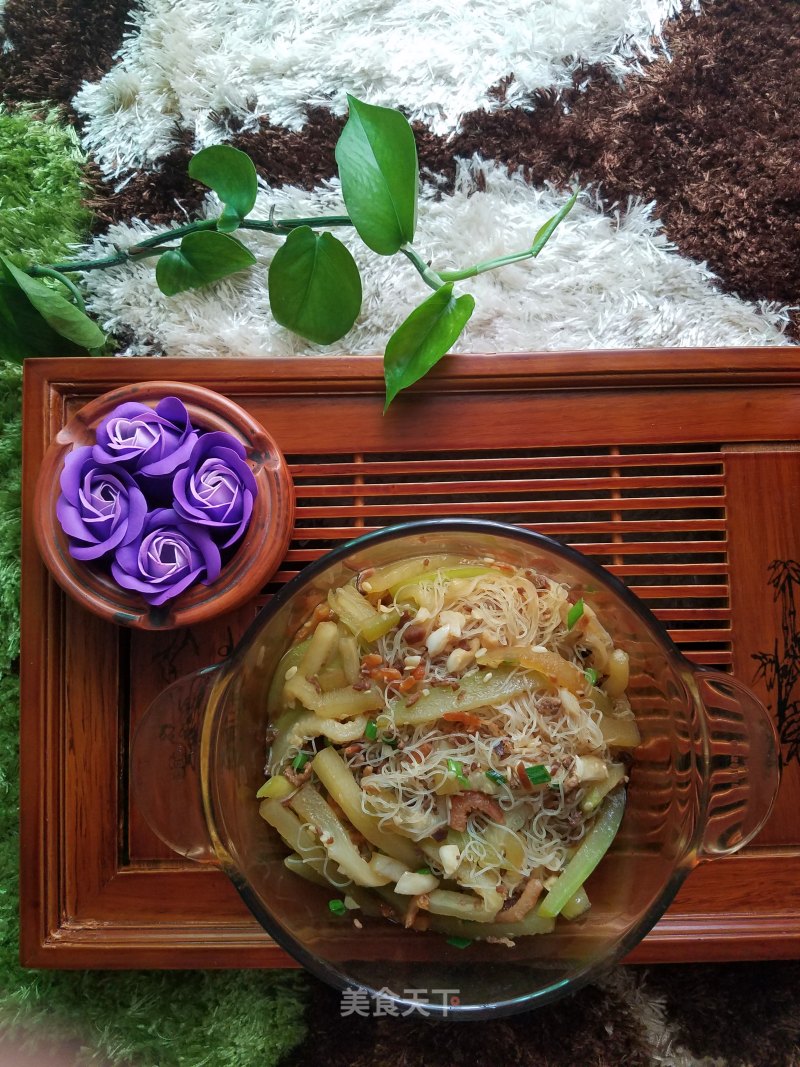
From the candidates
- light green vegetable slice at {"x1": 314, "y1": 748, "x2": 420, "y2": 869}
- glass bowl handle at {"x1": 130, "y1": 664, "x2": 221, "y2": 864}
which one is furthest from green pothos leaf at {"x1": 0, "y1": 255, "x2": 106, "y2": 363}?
light green vegetable slice at {"x1": 314, "y1": 748, "x2": 420, "y2": 869}

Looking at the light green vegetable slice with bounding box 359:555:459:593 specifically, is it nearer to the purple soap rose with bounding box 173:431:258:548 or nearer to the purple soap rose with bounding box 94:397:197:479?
the purple soap rose with bounding box 173:431:258:548

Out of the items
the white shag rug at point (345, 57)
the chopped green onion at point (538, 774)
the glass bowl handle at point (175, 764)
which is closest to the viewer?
the chopped green onion at point (538, 774)

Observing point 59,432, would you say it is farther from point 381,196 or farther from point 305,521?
point 381,196

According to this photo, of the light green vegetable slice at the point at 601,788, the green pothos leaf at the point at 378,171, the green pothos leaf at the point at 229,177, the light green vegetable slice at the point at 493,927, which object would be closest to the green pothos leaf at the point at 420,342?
the green pothos leaf at the point at 378,171

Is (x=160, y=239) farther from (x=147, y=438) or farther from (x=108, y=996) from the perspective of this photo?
(x=108, y=996)

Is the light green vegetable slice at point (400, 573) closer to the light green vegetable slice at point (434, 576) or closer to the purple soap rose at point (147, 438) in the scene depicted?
the light green vegetable slice at point (434, 576)
